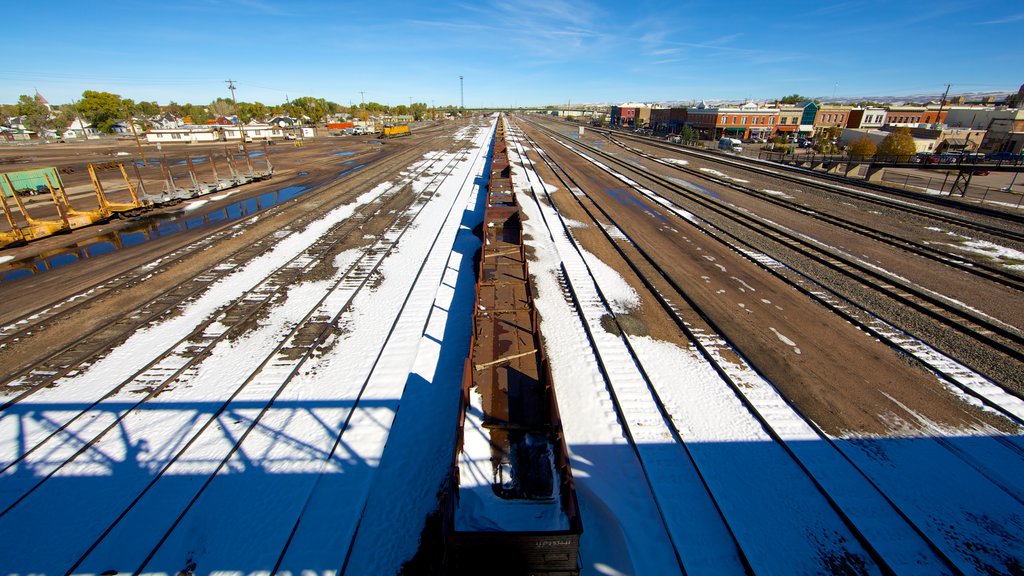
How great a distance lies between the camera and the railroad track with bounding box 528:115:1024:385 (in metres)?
11.3

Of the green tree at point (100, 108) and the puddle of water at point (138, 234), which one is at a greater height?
the green tree at point (100, 108)

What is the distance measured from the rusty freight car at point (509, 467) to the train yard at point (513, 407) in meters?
0.05

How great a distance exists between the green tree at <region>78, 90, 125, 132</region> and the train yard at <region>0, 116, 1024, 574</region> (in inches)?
4678

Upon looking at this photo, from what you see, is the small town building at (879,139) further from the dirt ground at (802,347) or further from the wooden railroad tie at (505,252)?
the wooden railroad tie at (505,252)

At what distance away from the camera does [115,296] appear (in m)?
13.9

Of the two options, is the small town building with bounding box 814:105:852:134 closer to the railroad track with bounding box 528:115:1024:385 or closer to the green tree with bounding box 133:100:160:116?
the railroad track with bounding box 528:115:1024:385

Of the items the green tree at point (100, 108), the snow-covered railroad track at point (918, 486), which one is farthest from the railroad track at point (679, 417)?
the green tree at point (100, 108)

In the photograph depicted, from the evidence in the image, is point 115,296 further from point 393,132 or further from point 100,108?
point 100,108

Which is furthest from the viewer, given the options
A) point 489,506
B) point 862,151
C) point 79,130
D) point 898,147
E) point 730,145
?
point 79,130

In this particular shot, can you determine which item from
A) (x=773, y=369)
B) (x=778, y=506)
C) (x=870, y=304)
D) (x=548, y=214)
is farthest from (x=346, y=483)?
(x=548, y=214)

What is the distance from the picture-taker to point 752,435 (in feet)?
26.9

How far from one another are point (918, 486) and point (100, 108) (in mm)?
148567

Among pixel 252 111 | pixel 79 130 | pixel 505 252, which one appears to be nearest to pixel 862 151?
pixel 505 252

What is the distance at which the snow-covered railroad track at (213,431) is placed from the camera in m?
6.40
